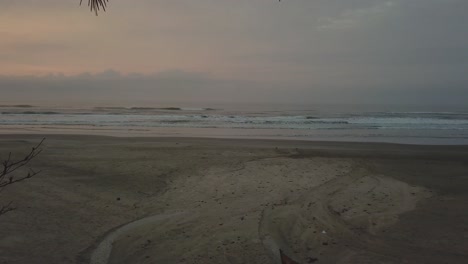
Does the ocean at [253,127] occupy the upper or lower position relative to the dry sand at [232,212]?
upper

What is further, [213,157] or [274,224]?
[213,157]

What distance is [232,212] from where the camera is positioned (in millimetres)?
5777

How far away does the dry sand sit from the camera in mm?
4324

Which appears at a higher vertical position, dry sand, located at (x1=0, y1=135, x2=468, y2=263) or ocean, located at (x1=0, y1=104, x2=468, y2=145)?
ocean, located at (x1=0, y1=104, x2=468, y2=145)

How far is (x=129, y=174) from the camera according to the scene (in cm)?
814

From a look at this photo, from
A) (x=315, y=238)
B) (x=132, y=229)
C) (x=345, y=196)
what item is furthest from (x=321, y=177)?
(x=132, y=229)

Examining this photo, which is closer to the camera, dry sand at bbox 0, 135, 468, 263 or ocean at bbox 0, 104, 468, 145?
dry sand at bbox 0, 135, 468, 263

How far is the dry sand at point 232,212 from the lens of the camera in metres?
4.32

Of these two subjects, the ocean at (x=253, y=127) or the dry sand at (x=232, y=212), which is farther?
the ocean at (x=253, y=127)

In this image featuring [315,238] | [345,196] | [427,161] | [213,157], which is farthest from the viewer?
A: [427,161]

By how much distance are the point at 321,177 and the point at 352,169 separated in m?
1.55

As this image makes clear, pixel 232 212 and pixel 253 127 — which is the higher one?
pixel 253 127

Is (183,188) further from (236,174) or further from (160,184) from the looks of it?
(236,174)

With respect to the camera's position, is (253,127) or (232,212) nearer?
(232,212)
